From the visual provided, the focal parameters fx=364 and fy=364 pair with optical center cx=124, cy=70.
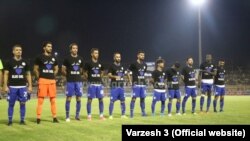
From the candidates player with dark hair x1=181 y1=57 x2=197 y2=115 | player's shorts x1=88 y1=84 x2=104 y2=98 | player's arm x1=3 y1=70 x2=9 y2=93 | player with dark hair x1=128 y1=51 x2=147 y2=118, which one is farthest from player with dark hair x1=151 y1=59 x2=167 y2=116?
player's arm x1=3 y1=70 x2=9 y2=93

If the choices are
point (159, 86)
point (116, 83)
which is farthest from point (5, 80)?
point (159, 86)

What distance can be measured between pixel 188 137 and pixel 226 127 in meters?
1.14

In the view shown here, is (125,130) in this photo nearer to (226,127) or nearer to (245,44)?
(226,127)

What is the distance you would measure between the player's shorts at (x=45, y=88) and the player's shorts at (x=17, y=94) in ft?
1.66

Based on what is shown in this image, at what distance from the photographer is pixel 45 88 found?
41.7 feet

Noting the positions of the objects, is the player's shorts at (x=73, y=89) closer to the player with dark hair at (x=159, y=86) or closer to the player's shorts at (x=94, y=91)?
the player's shorts at (x=94, y=91)

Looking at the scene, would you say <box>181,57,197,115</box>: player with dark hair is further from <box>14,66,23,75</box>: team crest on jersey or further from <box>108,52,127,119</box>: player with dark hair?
<box>14,66,23,75</box>: team crest on jersey

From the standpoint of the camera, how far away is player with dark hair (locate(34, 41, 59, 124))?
41.6ft

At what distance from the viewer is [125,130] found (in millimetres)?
8508

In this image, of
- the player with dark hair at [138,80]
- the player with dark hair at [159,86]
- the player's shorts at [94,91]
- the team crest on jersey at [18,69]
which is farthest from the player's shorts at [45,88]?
the player with dark hair at [159,86]

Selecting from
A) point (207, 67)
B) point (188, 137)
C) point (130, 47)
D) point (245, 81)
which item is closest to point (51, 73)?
point (188, 137)

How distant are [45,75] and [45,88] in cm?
46

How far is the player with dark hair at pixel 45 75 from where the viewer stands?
12680 mm

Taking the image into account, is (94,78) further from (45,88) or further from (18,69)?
(18,69)
